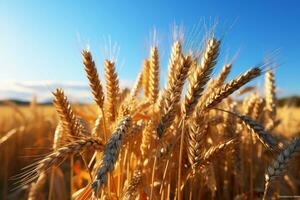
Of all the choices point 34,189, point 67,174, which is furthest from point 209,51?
point 67,174

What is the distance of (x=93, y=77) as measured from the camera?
1.90m

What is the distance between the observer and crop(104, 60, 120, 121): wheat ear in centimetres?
205

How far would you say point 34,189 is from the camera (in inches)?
99.3

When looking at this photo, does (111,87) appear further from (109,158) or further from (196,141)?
(109,158)

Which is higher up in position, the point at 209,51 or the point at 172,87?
the point at 209,51

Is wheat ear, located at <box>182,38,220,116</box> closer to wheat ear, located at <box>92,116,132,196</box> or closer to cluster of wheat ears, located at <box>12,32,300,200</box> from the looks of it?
cluster of wheat ears, located at <box>12,32,300,200</box>

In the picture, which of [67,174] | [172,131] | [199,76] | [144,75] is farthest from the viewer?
[67,174]

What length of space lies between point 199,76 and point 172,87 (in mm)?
148

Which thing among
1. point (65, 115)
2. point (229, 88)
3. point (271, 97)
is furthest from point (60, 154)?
point (271, 97)

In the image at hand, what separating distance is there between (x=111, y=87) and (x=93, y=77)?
0.57ft

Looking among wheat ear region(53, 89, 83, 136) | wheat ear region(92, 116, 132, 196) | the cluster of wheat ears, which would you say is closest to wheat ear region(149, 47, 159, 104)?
the cluster of wheat ears

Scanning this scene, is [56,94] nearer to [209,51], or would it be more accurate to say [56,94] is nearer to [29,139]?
[209,51]

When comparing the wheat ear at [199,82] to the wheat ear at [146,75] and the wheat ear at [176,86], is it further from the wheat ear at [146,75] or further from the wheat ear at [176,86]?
the wheat ear at [146,75]

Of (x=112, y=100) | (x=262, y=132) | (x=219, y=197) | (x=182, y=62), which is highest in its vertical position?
(x=182, y=62)
